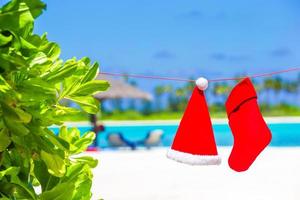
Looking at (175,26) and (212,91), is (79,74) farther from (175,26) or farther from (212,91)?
(175,26)

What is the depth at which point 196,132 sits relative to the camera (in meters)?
2.87

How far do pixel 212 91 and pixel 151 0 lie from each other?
11.7 m

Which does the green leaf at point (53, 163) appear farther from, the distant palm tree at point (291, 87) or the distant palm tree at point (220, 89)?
the distant palm tree at point (291, 87)

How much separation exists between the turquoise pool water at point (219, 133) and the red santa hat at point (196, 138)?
14151 millimetres

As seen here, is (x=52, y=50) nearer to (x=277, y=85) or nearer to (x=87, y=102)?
(x=87, y=102)

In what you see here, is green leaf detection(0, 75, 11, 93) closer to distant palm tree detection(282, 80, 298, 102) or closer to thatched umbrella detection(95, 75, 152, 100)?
thatched umbrella detection(95, 75, 152, 100)

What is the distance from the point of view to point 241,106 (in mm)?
2883

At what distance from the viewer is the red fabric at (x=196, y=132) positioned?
280cm

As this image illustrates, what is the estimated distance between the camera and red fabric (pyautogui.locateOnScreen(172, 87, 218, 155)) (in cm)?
280

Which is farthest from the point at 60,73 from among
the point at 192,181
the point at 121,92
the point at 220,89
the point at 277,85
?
the point at 277,85

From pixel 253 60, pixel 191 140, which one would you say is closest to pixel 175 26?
pixel 253 60

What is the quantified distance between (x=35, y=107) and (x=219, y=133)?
62.2 ft

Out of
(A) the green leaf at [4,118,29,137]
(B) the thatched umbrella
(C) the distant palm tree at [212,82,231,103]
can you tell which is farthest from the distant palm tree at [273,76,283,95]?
(A) the green leaf at [4,118,29,137]

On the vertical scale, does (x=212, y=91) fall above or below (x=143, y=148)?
below
